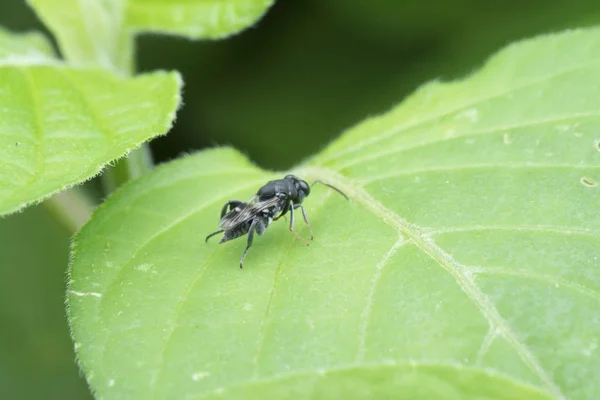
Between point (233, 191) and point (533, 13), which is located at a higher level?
point (533, 13)

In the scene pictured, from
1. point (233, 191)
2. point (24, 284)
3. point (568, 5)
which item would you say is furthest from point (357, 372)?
point (568, 5)

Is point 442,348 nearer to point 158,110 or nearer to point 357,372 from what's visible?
point 357,372

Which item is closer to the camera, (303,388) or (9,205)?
(303,388)

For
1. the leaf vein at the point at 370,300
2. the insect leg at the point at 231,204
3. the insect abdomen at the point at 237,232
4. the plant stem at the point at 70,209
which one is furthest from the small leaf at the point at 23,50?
the leaf vein at the point at 370,300

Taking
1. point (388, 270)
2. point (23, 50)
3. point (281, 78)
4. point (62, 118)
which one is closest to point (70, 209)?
point (23, 50)

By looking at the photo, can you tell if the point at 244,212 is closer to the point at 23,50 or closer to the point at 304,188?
the point at 304,188

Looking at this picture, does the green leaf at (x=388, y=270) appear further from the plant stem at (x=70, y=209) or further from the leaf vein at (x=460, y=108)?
the plant stem at (x=70, y=209)
